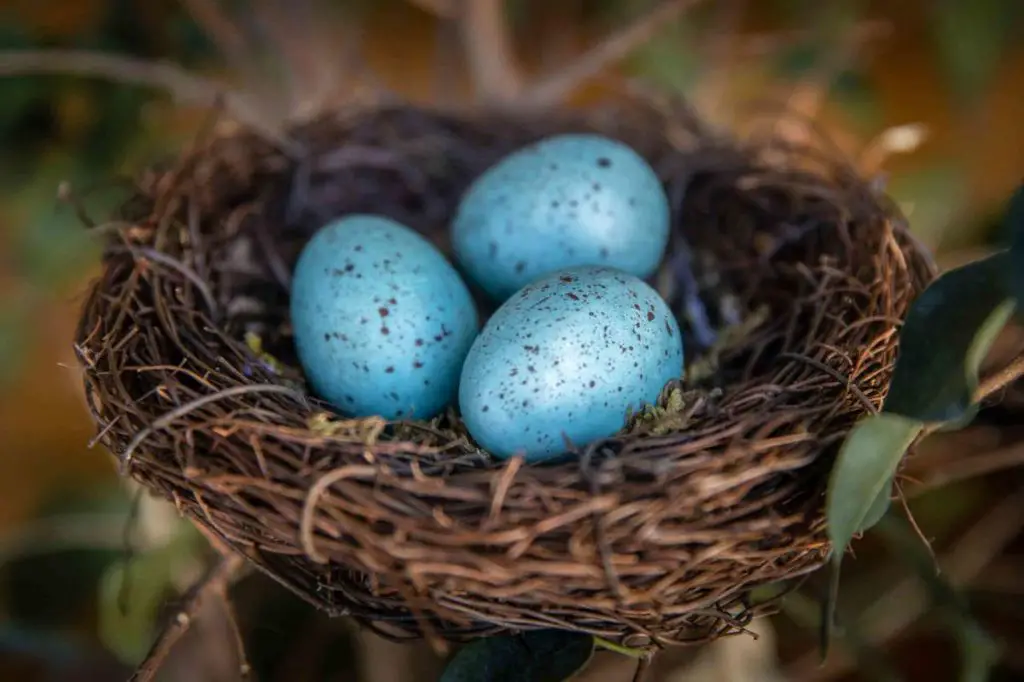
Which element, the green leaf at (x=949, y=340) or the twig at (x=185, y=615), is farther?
the twig at (x=185, y=615)

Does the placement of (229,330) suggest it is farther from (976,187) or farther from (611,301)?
(976,187)

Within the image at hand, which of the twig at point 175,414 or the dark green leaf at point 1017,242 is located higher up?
the dark green leaf at point 1017,242

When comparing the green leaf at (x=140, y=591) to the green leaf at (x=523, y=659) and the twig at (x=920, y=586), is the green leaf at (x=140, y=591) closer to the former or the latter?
the green leaf at (x=523, y=659)

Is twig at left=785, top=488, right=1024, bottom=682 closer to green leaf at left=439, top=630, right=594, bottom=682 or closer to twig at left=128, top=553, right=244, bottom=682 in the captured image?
green leaf at left=439, top=630, right=594, bottom=682

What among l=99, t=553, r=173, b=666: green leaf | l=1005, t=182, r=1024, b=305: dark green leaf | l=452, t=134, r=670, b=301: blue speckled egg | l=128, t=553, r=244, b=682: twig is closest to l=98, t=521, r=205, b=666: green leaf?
l=99, t=553, r=173, b=666: green leaf

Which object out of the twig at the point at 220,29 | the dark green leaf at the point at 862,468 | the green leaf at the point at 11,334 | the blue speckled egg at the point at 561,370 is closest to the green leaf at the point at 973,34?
the blue speckled egg at the point at 561,370

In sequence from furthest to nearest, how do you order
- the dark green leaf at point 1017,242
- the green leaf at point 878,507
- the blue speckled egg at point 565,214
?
1. the blue speckled egg at point 565,214
2. the green leaf at point 878,507
3. the dark green leaf at point 1017,242
